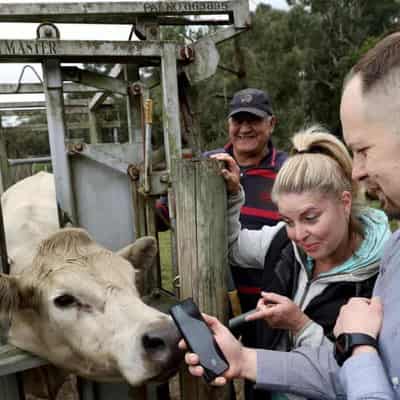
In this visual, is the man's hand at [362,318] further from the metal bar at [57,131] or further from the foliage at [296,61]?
the foliage at [296,61]

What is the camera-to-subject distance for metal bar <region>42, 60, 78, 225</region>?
2325mm

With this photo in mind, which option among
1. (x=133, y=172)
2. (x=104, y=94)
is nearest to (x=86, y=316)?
(x=133, y=172)

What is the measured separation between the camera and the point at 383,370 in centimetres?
114

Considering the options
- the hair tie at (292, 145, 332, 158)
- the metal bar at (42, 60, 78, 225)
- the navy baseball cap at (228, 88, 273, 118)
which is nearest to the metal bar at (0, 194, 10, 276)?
the metal bar at (42, 60, 78, 225)

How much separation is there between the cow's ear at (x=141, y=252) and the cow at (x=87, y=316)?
0.4 inches

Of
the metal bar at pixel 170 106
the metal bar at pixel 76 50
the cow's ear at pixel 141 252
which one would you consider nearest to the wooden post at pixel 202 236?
the metal bar at pixel 170 106

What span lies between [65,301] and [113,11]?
1.58 metres

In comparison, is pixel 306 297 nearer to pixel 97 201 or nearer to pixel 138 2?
pixel 97 201

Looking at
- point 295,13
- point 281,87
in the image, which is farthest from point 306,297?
point 295,13

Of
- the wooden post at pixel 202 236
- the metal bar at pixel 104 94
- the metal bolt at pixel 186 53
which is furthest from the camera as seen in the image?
the metal bar at pixel 104 94

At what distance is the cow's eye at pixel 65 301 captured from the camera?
6.90 ft

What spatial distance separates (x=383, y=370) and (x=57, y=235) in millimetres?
1839

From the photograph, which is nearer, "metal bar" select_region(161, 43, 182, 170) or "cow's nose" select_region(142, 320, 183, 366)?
"cow's nose" select_region(142, 320, 183, 366)

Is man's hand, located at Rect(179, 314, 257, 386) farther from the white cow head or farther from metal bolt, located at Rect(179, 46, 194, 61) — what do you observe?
metal bolt, located at Rect(179, 46, 194, 61)
